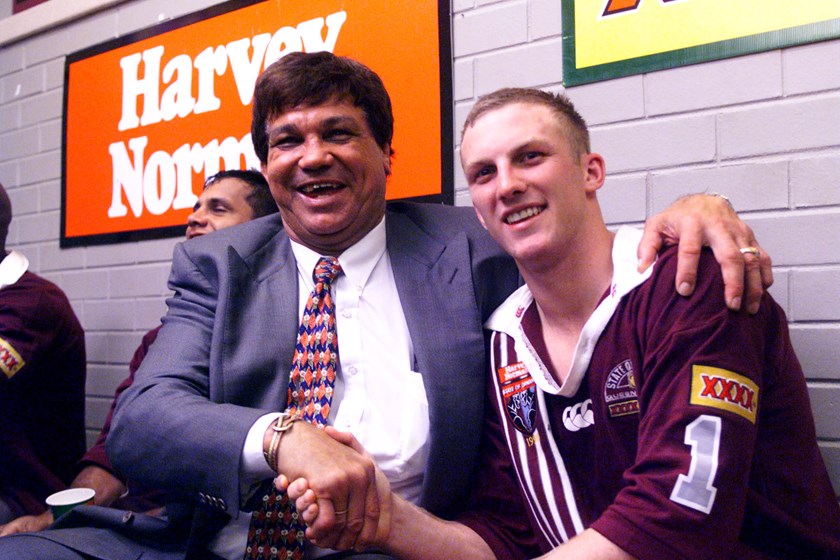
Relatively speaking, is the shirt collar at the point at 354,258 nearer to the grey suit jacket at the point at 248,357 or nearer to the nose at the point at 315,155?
the grey suit jacket at the point at 248,357

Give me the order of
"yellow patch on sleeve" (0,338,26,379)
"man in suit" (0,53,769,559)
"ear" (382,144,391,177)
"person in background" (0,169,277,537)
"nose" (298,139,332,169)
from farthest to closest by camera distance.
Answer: "yellow patch on sleeve" (0,338,26,379)
"person in background" (0,169,277,537)
"ear" (382,144,391,177)
"nose" (298,139,332,169)
"man in suit" (0,53,769,559)

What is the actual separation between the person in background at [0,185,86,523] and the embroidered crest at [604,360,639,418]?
1.69 metres

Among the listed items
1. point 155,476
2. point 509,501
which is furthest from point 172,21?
point 509,501

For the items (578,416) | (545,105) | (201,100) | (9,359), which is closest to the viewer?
Answer: (578,416)

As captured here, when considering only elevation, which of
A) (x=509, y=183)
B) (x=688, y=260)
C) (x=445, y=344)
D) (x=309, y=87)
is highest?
(x=309, y=87)

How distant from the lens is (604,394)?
3.94 feet

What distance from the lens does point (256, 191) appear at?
87.5 inches

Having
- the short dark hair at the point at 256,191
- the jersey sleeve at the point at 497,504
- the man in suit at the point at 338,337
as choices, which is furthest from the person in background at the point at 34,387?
the jersey sleeve at the point at 497,504

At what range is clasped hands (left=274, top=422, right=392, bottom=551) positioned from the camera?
44.9 inches

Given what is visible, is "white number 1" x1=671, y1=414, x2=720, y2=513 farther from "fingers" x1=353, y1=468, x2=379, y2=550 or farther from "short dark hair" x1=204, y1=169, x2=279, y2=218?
"short dark hair" x1=204, y1=169, x2=279, y2=218

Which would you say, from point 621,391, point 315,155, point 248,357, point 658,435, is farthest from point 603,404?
point 315,155

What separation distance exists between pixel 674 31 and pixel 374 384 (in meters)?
1.09

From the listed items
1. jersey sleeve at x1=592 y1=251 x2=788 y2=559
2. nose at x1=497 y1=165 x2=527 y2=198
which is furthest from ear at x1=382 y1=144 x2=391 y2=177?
jersey sleeve at x1=592 y1=251 x2=788 y2=559

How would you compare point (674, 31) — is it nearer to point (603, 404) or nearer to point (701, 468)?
point (603, 404)
